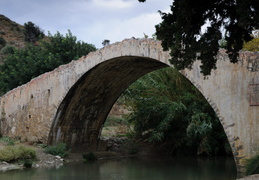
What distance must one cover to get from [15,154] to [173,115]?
6.61 metres

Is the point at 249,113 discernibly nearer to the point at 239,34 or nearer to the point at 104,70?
the point at 239,34

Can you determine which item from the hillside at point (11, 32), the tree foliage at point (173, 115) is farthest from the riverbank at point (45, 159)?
the hillside at point (11, 32)

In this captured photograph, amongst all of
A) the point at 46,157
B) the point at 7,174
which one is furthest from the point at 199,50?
the point at 46,157

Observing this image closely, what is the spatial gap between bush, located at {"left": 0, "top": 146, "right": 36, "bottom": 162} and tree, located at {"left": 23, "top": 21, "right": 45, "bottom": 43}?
3319cm

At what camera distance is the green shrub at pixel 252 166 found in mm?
7969

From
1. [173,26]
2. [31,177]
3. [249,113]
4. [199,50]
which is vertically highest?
[173,26]

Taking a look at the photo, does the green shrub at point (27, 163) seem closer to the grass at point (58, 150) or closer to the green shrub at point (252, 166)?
the grass at point (58, 150)

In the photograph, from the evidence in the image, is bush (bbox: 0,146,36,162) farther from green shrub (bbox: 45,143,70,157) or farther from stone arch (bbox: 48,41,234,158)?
stone arch (bbox: 48,41,234,158)

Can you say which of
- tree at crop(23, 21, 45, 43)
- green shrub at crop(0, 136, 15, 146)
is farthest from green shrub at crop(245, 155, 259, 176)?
tree at crop(23, 21, 45, 43)

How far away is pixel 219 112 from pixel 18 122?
404 inches

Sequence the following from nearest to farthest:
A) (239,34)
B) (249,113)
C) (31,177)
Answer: (239,34)
(249,113)
(31,177)

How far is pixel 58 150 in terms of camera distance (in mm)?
14688

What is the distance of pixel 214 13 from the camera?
21.7 feet

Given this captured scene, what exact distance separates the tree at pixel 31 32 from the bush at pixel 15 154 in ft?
109
